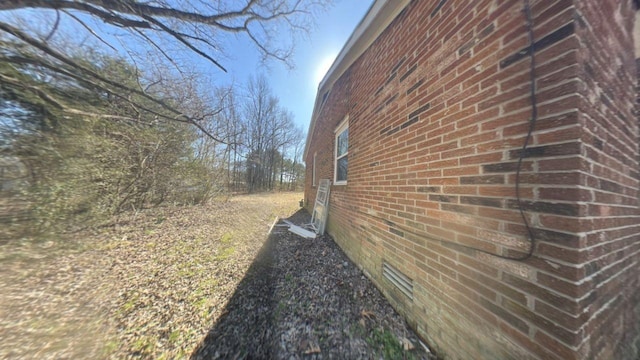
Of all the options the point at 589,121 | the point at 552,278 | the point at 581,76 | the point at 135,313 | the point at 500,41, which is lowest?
the point at 135,313

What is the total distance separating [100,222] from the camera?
423 centimetres

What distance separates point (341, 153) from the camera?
181 inches

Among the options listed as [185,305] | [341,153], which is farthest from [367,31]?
[185,305]

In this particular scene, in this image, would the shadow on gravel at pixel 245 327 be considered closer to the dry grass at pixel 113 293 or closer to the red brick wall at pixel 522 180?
the dry grass at pixel 113 293

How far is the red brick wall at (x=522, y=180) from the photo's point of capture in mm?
930

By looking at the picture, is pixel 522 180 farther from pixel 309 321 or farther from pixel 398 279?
pixel 309 321

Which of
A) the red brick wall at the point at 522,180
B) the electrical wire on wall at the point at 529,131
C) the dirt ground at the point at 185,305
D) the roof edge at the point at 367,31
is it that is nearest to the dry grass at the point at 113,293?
the dirt ground at the point at 185,305

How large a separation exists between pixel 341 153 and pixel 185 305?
384 centimetres

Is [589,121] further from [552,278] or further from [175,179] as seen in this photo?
[175,179]

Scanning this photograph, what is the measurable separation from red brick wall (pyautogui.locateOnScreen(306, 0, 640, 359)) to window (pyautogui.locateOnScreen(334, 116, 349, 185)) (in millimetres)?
2218

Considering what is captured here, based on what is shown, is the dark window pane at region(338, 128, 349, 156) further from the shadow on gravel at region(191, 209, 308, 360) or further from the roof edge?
the shadow on gravel at region(191, 209, 308, 360)

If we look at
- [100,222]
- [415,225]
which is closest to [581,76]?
[415,225]

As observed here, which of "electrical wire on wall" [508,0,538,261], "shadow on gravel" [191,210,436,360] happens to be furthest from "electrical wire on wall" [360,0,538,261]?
"shadow on gravel" [191,210,436,360]

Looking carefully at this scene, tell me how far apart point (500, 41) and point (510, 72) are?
0.24 metres
